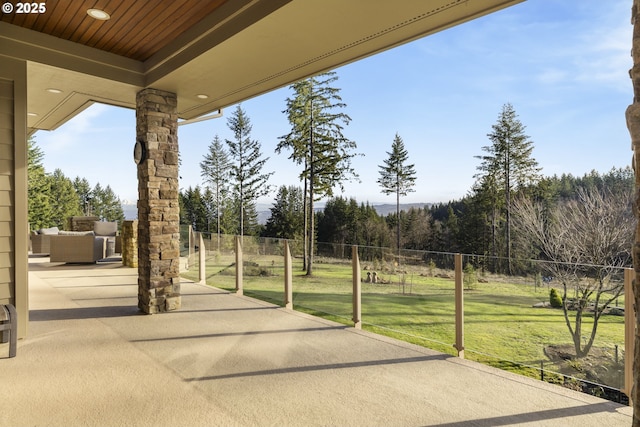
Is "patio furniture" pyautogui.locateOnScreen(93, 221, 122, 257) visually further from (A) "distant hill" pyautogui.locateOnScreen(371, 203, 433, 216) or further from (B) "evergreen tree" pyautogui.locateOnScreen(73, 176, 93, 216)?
(B) "evergreen tree" pyautogui.locateOnScreen(73, 176, 93, 216)

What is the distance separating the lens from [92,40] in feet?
13.5

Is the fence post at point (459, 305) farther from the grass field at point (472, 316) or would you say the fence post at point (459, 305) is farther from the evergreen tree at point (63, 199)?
the evergreen tree at point (63, 199)

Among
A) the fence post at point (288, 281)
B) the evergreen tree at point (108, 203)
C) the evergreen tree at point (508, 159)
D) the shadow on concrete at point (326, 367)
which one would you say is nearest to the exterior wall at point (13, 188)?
the shadow on concrete at point (326, 367)

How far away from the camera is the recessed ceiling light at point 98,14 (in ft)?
11.3

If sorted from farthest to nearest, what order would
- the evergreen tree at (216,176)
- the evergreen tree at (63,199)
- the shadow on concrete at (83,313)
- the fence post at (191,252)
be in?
the evergreen tree at (216,176) → the evergreen tree at (63,199) → the fence post at (191,252) → the shadow on concrete at (83,313)

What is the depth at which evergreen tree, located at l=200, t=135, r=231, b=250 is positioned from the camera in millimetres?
33312

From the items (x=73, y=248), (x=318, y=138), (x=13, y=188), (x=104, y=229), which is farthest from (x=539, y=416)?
(x=318, y=138)

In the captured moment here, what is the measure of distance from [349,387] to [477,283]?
1.48 m

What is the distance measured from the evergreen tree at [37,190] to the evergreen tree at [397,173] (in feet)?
76.8

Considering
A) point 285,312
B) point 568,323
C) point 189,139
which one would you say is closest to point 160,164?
point 285,312

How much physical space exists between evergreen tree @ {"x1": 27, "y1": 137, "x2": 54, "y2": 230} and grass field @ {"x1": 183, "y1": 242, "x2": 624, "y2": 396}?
80.2 feet

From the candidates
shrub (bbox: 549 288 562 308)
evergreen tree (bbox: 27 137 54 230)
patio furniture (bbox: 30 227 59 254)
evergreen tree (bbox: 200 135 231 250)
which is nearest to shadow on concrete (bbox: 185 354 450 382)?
shrub (bbox: 549 288 562 308)

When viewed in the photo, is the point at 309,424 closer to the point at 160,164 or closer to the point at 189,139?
the point at 160,164

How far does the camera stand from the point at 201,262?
24.3 ft
